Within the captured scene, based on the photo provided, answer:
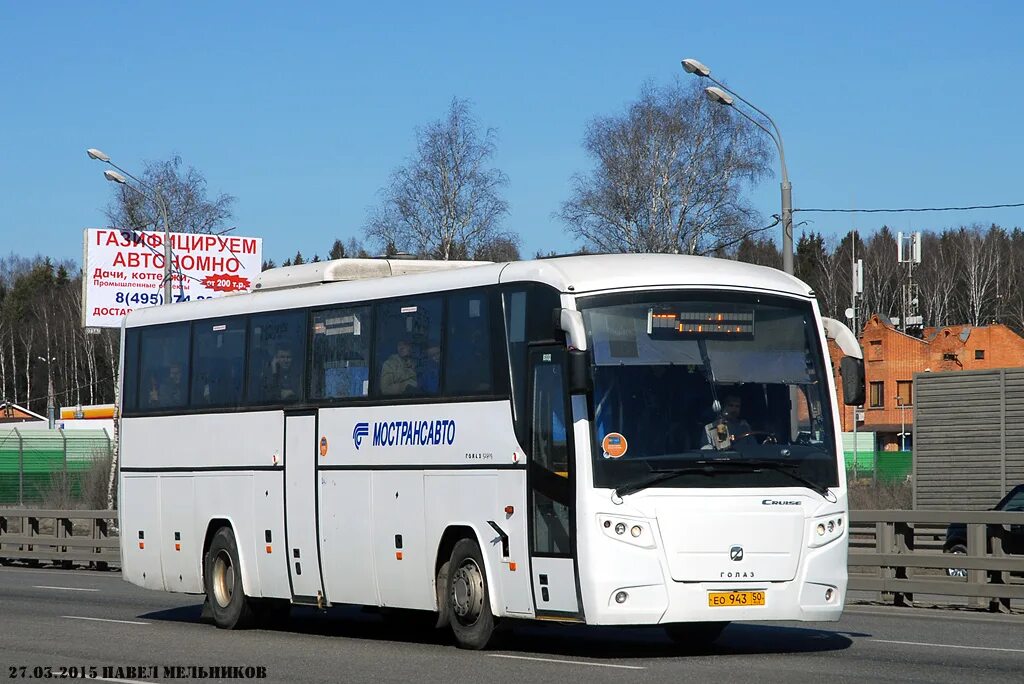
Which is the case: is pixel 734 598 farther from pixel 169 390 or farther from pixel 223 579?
pixel 169 390

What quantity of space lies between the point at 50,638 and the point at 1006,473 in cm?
2148

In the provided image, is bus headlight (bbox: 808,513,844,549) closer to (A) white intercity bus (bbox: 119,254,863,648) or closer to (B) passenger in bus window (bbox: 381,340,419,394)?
(A) white intercity bus (bbox: 119,254,863,648)

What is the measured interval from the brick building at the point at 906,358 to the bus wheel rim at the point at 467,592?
69.0 meters

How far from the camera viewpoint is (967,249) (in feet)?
384

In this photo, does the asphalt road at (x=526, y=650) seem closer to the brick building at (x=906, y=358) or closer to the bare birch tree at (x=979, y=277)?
the brick building at (x=906, y=358)

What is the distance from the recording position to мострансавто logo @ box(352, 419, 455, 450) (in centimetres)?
1477

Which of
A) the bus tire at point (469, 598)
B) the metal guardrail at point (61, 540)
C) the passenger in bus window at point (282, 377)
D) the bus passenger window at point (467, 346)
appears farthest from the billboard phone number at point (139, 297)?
the bus tire at point (469, 598)

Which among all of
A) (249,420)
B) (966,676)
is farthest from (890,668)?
(249,420)

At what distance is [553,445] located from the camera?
13.4 metres

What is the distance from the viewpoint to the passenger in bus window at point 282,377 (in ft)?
55.7

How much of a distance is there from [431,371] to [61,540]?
59.1 ft

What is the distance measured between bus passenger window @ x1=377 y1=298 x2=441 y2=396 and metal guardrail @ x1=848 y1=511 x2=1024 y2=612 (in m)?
6.98

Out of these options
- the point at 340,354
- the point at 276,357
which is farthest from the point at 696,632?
the point at 276,357

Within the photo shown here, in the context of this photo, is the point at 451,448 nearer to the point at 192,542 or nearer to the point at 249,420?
the point at 249,420
